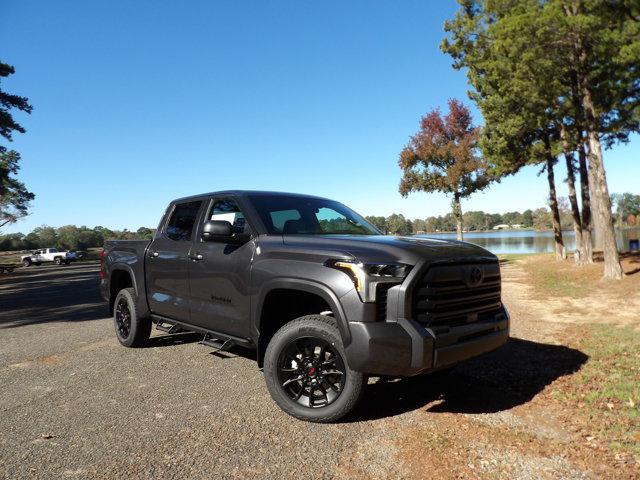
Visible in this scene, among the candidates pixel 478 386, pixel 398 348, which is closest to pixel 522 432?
pixel 478 386

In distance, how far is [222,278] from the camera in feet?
14.0

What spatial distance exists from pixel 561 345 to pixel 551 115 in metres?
12.5

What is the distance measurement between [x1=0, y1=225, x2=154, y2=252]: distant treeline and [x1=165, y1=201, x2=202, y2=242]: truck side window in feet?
214

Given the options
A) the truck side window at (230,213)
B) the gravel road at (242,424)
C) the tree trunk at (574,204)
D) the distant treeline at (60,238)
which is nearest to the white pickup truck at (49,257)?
the distant treeline at (60,238)

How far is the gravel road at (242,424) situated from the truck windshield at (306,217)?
1.65m

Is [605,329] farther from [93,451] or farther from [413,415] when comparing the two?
[93,451]

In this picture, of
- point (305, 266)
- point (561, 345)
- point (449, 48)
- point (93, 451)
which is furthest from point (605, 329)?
point (449, 48)

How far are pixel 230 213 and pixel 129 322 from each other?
2.60 metres

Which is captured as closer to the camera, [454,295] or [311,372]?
[454,295]

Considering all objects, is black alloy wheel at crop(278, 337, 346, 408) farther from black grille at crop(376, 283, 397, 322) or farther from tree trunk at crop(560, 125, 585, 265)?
tree trunk at crop(560, 125, 585, 265)

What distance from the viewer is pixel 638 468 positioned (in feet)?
8.99

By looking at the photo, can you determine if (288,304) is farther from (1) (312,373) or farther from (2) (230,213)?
(2) (230,213)

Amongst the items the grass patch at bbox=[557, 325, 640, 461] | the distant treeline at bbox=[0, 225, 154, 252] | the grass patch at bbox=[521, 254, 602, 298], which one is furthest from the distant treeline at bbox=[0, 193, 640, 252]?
the grass patch at bbox=[557, 325, 640, 461]

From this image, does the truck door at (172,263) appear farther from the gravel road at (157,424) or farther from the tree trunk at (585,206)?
the tree trunk at (585,206)
